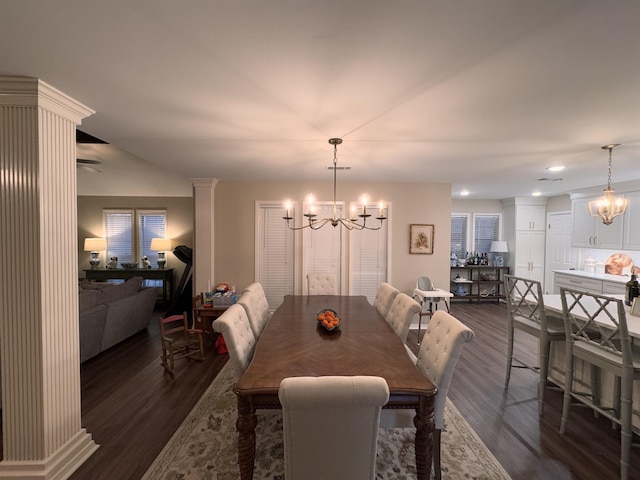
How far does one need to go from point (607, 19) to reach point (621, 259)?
17.8 ft

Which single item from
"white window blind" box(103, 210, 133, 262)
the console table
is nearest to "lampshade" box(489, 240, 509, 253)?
the console table

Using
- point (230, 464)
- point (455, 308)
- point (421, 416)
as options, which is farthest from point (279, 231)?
point (455, 308)

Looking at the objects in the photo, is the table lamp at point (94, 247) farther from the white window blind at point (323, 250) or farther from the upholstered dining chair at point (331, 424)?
the upholstered dining chair at point (331, 424)

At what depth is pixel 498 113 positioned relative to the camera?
6.73 ft

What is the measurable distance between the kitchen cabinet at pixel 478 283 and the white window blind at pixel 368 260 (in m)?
2.65

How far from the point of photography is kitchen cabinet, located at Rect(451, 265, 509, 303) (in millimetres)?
6590

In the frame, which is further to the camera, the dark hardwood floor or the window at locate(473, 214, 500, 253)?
the window at locate(473, 214, 500, 253)

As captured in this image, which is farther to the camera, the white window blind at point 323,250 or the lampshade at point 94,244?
the lampshade at point 94,244

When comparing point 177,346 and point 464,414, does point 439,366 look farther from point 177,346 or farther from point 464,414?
point 177,346

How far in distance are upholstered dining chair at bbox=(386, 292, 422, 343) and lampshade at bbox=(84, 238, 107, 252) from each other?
6469mm

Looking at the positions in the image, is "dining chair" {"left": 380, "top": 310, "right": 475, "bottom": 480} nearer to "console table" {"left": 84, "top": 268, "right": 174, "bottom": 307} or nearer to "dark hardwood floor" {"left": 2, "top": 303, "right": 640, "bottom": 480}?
"dark hardwood floor" {"left": 2, "top": 303, "right": 640, "bottom": 480}

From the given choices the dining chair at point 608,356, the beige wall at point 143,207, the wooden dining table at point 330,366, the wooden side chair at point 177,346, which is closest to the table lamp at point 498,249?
the dining chair at point 608,356

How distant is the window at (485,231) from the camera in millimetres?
6949

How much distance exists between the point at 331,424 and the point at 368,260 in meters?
3.69
